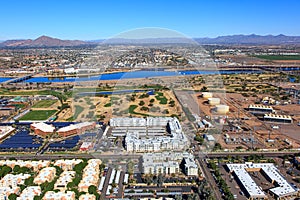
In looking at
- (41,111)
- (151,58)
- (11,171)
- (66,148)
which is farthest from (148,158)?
(151,58)

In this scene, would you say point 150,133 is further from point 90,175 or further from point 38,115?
point 38,115

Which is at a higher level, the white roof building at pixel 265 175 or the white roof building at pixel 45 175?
the white roof building at pixel 45 175

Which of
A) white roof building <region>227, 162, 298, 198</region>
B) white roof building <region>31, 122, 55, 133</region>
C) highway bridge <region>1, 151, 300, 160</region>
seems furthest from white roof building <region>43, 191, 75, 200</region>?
white roof building <region>31, 122, 55, 133</region>

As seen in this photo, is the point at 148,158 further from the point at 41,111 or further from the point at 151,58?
the point at 151,58

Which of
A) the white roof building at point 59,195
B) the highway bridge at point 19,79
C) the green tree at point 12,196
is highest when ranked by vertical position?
the highway bridge at point 19,79

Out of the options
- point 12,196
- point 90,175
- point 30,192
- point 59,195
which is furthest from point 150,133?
point 12,196

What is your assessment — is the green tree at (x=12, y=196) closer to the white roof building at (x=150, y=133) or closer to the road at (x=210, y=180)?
the white roof building at (x=150, y=133)

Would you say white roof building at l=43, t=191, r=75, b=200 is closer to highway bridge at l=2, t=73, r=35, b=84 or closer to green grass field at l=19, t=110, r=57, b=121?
green grass field at l=19, t=110, r=57, b=121

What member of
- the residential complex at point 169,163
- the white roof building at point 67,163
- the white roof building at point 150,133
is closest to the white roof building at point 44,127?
the white roof building at point 150,133
